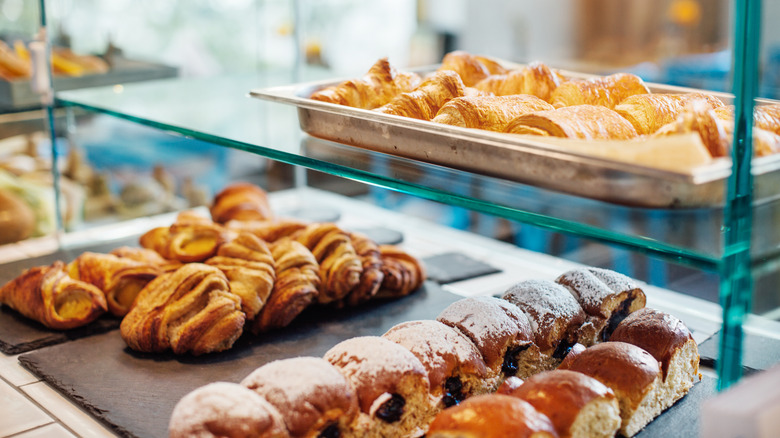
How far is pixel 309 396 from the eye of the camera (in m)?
1.02

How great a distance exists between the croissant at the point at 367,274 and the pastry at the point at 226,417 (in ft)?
2.04

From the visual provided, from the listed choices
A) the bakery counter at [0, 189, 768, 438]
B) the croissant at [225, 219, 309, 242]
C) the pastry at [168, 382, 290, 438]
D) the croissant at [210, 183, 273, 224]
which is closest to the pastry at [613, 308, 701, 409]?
the bakery counter at [0, 189, 768, 438]

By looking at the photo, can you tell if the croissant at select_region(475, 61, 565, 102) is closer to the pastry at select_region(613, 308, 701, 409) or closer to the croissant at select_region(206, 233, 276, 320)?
the pastry at select_region(613, 308, 701, 409)

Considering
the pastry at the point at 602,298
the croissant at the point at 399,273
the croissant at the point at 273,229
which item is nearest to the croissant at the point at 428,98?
the pastry at the point at 602,298

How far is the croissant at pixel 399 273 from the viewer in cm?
166

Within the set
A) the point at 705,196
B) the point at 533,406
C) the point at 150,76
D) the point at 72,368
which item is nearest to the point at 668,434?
the point at 533,406

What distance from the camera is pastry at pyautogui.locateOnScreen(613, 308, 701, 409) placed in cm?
120

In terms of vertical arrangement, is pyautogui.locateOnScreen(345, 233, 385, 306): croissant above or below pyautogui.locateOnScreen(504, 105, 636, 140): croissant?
below

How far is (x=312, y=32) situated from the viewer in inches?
219

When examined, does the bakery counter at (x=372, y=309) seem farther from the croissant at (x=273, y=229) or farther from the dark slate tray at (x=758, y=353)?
the croissant at (x=273, y=229)

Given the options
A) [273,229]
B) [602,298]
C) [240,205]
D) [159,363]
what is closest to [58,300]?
[159,363]

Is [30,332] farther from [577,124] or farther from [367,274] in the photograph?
[577,124]

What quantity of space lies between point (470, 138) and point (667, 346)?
1.68 ft

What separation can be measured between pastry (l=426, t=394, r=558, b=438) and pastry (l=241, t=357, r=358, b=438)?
126mm
